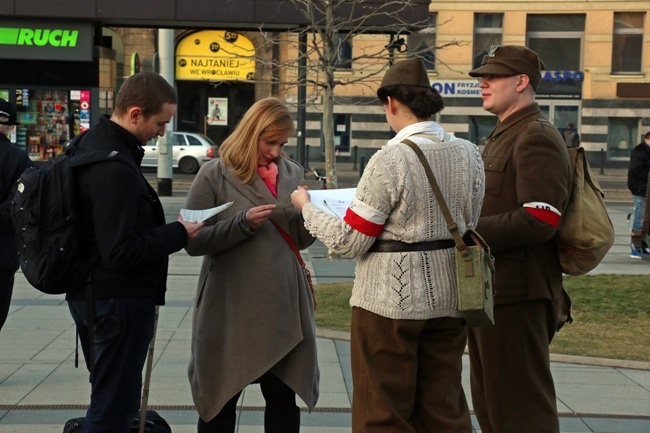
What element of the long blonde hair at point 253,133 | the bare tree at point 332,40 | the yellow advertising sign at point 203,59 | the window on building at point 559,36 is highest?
the window on building at point 559,36

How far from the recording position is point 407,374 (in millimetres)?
3742

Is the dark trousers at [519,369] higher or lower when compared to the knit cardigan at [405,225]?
lower

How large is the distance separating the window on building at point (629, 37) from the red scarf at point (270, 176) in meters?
34.9

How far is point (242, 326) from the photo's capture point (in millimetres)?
4305

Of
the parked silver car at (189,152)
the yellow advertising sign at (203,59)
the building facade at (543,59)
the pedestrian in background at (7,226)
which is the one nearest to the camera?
the pedestrian in background at (7,226)

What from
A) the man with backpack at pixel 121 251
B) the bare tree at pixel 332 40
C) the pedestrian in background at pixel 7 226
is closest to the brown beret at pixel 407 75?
the man with backpack at pixel 121 251

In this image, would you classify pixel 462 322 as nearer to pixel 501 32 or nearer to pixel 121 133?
pixel 121 133

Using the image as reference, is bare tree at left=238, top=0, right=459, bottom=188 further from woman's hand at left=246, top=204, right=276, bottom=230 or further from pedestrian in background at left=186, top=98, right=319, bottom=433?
woman's hand at left=246, top=204, right=276, bottom=230

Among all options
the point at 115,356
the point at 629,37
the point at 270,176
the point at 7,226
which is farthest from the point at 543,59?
the point at 115,356

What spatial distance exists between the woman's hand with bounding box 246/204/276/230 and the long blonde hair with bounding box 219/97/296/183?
24 cm

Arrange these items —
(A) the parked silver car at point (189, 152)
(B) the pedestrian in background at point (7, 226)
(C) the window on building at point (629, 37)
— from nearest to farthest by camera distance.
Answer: (B) the pedestrian in background at point (7, 226) → (A) the parked silver car at point (189, 152) → (C) the window on building at point (629, 37)

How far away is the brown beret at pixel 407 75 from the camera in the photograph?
381 centimetres

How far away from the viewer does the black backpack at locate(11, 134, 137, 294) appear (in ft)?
11.7

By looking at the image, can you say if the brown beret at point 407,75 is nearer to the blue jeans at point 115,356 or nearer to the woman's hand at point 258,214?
the woman's hand at point 258,214
